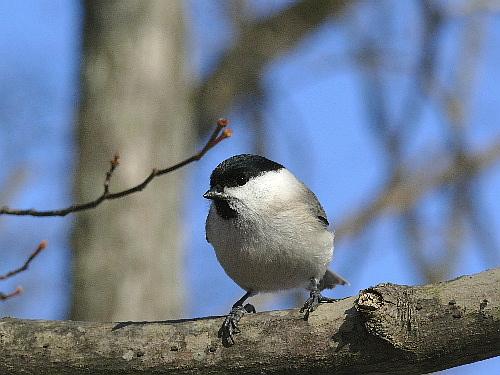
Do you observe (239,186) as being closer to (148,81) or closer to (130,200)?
(130,200)

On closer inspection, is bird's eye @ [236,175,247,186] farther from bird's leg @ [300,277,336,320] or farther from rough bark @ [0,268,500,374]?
rough bark @ [0,268,500,374]

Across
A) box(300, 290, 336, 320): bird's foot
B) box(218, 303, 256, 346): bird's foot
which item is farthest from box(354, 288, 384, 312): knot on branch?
box(218, 303, 256, 346): bird's foot

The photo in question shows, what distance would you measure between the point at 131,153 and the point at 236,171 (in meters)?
1.43

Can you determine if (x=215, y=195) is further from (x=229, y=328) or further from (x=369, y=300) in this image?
(x=369, y=300)

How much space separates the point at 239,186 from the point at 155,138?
1.52 meters

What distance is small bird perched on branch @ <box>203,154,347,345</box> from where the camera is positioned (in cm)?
271

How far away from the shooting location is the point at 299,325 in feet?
6.88

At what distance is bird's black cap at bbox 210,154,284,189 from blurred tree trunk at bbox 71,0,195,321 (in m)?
1.22

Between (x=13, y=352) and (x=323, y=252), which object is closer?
(x=13, y=352)

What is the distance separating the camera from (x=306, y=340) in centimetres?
206

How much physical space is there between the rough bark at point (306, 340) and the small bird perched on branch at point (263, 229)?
0.52 meters

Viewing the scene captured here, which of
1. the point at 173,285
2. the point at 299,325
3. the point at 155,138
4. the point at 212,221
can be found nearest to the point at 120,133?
the point at 155,138

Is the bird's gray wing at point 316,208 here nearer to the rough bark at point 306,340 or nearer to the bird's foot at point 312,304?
the bird's foot at point 312,304

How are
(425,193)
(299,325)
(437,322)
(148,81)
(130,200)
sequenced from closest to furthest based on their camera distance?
1. (437,322)
2. (299,325)
3. (130,200)
4. (148,81)
5. (425,193)
